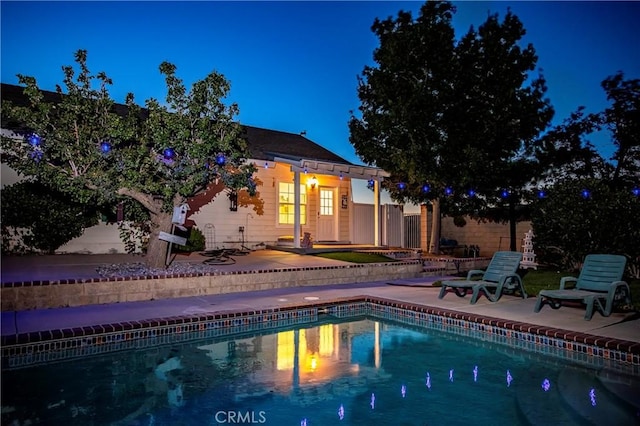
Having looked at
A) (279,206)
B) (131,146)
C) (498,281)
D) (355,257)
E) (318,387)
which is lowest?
(318,387)

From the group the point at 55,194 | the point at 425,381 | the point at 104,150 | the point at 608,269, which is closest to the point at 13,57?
the point at 55,194

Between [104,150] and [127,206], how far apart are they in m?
2.75

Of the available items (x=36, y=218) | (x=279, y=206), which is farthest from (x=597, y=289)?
(x=36, y=218)

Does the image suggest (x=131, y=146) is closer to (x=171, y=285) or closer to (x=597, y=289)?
(x=171, y=285)

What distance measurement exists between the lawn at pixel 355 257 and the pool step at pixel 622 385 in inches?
319

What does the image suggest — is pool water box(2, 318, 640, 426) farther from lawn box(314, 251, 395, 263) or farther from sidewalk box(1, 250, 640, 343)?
lawn box(314, 251, 395, 263)

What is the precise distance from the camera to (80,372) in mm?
5176

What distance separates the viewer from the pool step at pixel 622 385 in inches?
172

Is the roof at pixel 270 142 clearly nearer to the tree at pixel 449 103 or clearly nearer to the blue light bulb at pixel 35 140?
the tree at pixel 449 103

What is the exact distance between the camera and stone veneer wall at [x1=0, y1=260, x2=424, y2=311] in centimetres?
755

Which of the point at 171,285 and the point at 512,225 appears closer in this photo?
the point at 171,285

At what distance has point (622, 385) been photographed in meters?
4.73

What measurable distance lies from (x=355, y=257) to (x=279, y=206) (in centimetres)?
440

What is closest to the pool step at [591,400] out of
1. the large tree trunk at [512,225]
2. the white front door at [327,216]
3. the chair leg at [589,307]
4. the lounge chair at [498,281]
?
the chair leg at [589,307]
